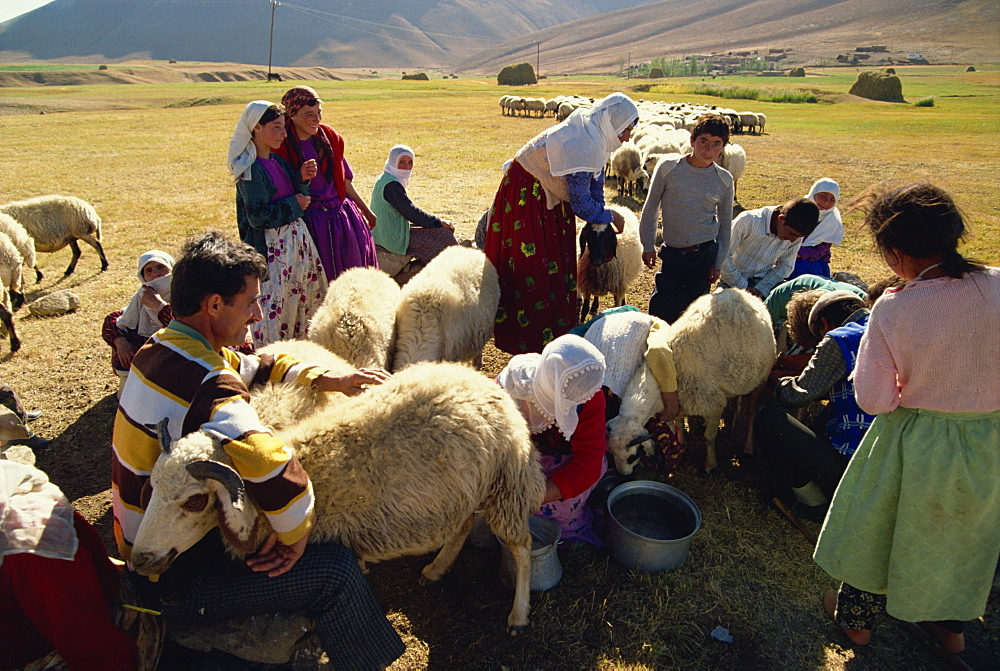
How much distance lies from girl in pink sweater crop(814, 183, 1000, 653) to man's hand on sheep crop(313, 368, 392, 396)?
88.1 inches

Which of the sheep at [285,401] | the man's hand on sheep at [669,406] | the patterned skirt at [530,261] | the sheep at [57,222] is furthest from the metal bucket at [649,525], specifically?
the sheep at [57,222]

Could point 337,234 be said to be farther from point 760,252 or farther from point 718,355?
point 760,252

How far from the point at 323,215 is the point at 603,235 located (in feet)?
7.89

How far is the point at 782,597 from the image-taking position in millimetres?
3027

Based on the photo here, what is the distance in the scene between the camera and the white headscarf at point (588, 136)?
3885mm

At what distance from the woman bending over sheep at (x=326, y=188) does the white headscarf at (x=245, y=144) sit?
328 mm

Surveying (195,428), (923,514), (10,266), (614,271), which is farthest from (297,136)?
(10,266)

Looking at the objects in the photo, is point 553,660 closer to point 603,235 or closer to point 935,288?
point 935,288

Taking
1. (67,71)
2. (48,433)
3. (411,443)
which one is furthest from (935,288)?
(67,71)

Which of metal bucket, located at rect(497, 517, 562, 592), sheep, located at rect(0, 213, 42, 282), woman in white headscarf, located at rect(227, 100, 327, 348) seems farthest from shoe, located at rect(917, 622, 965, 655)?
sheep, located at rect(0, 213, 42, 282)

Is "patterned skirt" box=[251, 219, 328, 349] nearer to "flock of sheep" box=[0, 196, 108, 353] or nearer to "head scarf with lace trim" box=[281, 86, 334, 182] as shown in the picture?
"head scarf with lace trim" box=[281, 86, 334, 182]

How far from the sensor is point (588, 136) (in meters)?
3.93

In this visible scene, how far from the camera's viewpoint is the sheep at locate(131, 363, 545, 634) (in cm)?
228

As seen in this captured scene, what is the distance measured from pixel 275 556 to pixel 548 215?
319 cm
